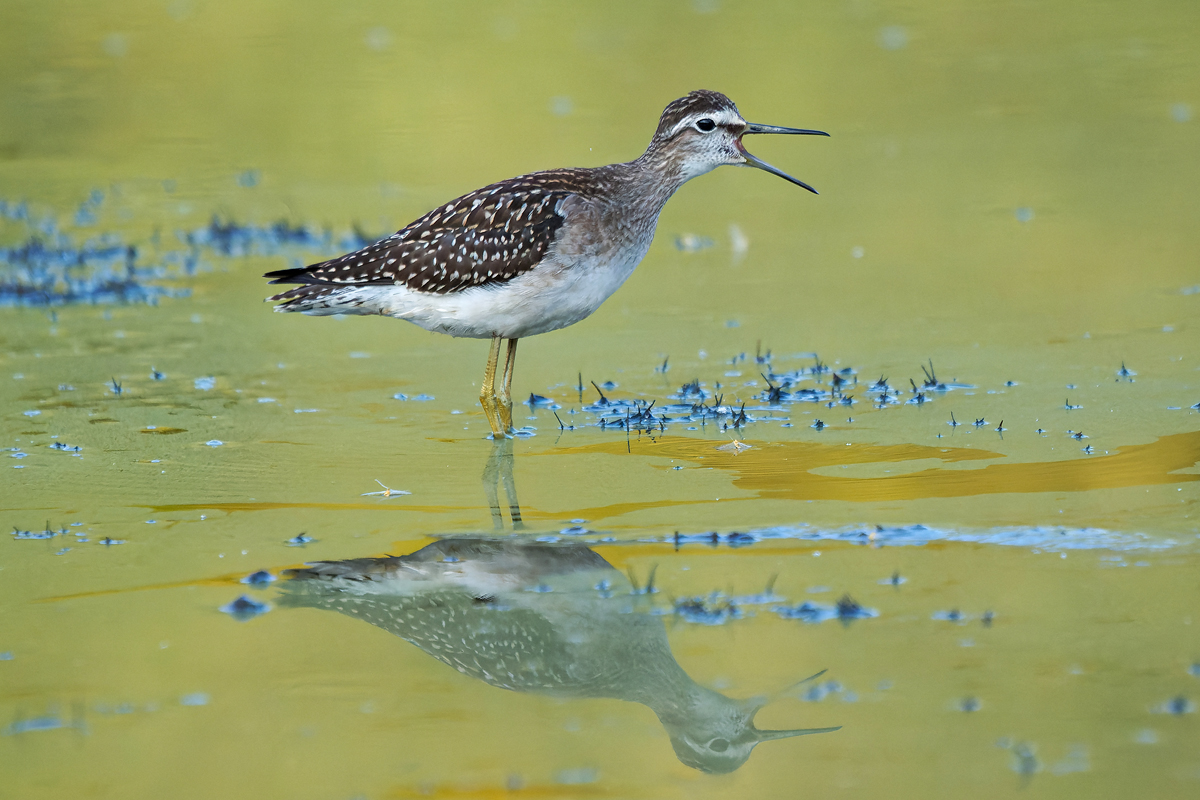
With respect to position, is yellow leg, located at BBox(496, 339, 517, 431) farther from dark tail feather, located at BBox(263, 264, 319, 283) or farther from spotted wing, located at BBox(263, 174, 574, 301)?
dark tail feather, located at BBox(263, 264, 319, 283)

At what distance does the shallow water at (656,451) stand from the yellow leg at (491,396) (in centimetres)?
19

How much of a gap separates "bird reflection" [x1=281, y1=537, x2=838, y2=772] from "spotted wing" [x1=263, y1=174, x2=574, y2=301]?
6.90 feet

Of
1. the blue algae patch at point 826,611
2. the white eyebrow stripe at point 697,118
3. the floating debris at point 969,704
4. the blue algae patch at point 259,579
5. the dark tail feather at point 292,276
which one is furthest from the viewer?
the white eyebrow stripe at point 697,118

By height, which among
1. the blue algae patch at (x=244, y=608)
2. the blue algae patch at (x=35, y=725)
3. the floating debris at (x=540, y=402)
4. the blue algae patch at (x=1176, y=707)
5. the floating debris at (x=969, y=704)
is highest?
the floating debris at (x=540, y=402)

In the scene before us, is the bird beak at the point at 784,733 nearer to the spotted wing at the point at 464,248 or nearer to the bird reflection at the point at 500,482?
the bird reflection at the point at 500,482

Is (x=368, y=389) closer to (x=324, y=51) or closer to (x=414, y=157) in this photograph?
(x=414, y=157)

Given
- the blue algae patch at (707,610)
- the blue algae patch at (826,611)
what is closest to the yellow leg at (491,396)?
the blue algae patch at (707,610)

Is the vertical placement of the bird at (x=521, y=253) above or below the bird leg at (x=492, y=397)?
above

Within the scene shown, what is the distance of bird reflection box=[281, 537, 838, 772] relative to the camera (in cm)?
479

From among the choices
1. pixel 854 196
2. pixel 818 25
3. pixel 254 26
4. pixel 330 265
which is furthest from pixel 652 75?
pixel 330 265

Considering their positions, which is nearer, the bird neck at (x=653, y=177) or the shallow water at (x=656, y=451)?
the shallow water at (x=656, y=451)

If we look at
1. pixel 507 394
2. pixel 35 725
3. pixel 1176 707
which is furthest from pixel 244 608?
pixel 1176 707

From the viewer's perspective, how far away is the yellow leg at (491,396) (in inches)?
310

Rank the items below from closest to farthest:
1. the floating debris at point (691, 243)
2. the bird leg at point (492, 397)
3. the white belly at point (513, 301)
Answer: the white belly at point (513, 301) → the bird leg at point (492, 397) → the floating debris at point (691, 243)
